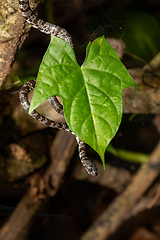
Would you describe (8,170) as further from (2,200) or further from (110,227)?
(110,227)

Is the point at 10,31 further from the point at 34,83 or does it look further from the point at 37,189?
the point at 37,189

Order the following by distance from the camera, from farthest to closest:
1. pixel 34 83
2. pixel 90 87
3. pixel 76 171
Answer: pixel 76 171, pixel 34 83, pixel 90 87

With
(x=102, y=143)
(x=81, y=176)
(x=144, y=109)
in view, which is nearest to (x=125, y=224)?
(x=81, y=176)

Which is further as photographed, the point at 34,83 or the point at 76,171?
the point at 76,171

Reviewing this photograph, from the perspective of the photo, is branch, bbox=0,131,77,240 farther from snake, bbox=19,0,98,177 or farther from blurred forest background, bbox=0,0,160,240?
snake, bbox=19,0,98,177

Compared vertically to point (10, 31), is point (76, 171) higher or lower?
lower

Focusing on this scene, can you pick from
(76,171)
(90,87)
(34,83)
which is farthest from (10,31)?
(76,171)
